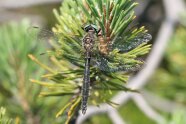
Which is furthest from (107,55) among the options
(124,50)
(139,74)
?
(139,74)

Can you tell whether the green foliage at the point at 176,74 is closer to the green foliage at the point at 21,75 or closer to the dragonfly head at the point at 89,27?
the green foliage at the point at 21,75

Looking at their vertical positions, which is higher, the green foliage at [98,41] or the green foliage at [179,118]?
the green foliage at [98,41]

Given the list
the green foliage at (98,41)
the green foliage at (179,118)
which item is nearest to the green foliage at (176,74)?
the green foliage at (179,118)

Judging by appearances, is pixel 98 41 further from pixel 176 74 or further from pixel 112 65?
pixel 176 74

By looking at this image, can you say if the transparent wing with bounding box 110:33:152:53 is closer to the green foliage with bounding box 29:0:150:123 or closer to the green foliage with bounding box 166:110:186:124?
the green foliage with bounding box 29:0:150:123

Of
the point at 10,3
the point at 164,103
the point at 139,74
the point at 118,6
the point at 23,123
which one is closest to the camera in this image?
the point at 118,6

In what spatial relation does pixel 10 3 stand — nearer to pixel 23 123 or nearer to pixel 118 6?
pixel 23 123

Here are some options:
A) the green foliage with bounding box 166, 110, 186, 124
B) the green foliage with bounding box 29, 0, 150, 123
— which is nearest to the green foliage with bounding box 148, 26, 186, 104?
the green foliage with bounding box 166, 110, 186, 124
